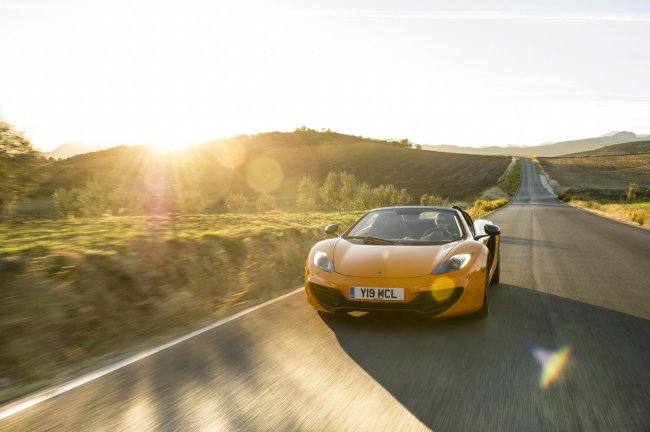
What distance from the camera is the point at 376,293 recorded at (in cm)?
480

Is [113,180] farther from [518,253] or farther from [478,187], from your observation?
[478,187]

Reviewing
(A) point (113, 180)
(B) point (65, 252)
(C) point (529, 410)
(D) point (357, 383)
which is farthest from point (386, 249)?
(A) point (113, 180)

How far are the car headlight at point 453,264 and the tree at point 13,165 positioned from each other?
8.43 m

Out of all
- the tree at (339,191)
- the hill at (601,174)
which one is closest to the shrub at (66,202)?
the tree at (339,191)

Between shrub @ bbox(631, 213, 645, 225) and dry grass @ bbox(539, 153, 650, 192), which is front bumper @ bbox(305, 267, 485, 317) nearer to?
shrub @ bbox(631, 213, 645, 225)

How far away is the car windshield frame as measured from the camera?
18.8ft

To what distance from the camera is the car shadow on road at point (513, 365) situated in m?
2.98

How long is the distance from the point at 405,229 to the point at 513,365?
9.25 ft

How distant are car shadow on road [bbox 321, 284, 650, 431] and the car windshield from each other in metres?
1.11

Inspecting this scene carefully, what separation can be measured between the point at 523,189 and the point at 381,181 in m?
26.5

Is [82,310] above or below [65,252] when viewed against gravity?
below

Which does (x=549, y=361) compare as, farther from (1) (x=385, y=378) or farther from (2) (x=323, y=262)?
(2) (x=323, y=262)

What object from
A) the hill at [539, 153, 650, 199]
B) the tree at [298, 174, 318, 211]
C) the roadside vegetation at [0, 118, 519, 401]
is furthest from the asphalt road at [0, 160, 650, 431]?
the hill at [539, 153, 650, 199]

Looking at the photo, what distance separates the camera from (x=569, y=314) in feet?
18.9
